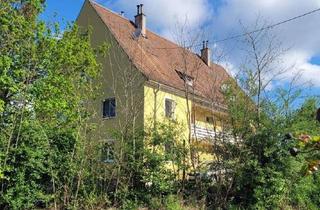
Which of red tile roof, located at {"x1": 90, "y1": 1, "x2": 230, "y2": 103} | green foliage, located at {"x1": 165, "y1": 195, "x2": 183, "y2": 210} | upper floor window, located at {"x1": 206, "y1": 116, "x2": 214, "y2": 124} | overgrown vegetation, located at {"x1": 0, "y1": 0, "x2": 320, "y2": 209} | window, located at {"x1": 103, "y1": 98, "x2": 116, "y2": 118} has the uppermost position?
red tile roof, located at {"x1": 90, "y1": 1, "x2": 230, "y2": 103}

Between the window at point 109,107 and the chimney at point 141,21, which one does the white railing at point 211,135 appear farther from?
the chimney at point 141,21

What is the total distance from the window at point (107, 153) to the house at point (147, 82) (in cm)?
35

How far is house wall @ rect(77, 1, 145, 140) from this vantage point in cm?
1482

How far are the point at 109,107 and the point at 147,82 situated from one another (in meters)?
2.95

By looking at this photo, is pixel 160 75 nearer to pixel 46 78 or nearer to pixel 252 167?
pixel 46 78

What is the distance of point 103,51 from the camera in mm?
21859

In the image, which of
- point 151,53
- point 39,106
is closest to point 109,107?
point 151,53

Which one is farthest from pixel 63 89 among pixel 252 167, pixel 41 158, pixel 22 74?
pixel 252 167

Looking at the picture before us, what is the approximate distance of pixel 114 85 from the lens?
2005 cm

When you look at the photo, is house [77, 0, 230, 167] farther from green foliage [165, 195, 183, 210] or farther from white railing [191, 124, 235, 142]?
green foliage [165, 195, 183, 210]

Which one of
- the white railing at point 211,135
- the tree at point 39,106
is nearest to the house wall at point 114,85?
the tree at point 39,106

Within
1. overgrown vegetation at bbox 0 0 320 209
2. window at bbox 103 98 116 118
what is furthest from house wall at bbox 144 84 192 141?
overgrown vegetation at bbox 0 0 320 209

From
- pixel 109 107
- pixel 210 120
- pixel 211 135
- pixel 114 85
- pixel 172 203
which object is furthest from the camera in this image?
pixel 109 107

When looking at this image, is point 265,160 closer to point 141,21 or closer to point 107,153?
point 107,153
